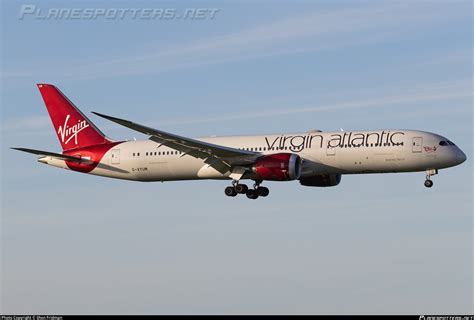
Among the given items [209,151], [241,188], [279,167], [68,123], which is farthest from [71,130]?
[279,167]

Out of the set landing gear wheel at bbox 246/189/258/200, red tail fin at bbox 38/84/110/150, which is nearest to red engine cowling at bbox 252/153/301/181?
landing gear wheel at bbox 246/189/258/200

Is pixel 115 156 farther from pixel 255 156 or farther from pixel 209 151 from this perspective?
pixel 255 156

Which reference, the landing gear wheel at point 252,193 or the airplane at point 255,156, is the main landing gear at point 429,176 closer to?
the airplane at point 255,156

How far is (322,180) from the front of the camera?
71000 mm

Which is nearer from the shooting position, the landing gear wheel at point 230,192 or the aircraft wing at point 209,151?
the aircraft wing at point 209,151

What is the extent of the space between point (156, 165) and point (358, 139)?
14501 mm

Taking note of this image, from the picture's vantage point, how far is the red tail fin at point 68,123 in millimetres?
76812

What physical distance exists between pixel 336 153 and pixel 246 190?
7.36 metres

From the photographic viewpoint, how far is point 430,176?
6625 cm

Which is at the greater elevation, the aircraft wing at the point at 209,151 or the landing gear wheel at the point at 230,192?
the aircraft wing at the point at 209,151

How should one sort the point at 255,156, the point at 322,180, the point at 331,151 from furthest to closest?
the point at 322,180, the point at 255,156, the point at 331,151

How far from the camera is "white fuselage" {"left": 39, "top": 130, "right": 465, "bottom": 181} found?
6538cm

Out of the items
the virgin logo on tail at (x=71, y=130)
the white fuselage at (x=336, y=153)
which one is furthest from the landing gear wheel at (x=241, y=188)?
the virgin logo on tail at (x=71, y=130)

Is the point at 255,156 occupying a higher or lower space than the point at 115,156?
lower
